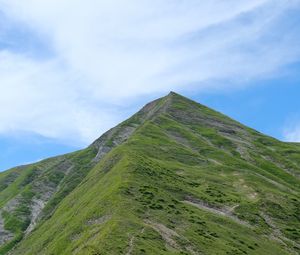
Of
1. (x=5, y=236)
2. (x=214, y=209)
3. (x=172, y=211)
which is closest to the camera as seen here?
(x=172, y=211)

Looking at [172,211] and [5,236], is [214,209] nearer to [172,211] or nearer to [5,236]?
[172,211]

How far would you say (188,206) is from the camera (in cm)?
10594

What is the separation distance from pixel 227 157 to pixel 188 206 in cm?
8238

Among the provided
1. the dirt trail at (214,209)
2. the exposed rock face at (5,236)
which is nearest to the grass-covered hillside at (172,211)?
the exposed rock face at (5,236)

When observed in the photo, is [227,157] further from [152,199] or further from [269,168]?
[152,199]

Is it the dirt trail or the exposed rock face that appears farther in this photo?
the exposed rock face

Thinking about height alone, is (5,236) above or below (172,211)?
above

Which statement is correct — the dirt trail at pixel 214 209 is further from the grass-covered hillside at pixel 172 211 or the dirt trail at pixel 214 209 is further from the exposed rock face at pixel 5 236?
the exposed rock face at pixel 5 236

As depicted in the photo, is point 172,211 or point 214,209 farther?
point 214,209

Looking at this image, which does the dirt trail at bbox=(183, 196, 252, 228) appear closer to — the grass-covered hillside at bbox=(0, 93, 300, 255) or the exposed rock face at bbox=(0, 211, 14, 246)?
the grass-covered hillside at bbox=(0, 93, 300, 255)

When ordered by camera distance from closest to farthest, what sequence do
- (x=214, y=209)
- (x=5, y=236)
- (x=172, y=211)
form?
(x=172, y=211), (x=214, y=209), (x=5, y=236)

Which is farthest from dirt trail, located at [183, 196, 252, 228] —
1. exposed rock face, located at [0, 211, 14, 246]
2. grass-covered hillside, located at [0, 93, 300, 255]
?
exposed rock face, located at [0, 211, 14, 246]

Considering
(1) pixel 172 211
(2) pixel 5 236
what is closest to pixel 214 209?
(1) pixel 172 211

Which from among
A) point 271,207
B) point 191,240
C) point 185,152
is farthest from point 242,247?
point 185,152
